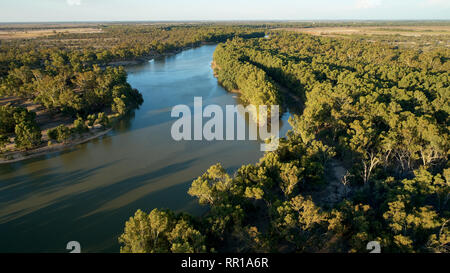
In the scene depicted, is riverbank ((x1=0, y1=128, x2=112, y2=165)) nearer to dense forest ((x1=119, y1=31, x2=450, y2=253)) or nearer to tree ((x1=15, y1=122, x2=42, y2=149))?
tree ((x1=15, y1=122, x2=42, y2=149))

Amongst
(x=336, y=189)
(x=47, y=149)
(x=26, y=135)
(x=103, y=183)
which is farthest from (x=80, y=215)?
(x=336, y=189)

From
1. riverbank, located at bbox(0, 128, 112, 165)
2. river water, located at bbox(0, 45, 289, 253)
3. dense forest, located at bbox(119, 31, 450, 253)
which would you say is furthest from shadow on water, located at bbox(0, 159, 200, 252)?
riverbank, located at bbox(0, 128, 112, 165)

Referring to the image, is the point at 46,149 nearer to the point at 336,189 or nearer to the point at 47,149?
the point at 47,149

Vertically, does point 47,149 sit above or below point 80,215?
above

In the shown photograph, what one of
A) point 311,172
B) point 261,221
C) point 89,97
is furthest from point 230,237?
point 89,97

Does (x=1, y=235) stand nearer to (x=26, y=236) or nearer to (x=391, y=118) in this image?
(x=26, y=236)

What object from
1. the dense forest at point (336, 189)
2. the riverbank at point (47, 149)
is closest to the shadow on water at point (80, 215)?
the dense forest at point (336, 189)
